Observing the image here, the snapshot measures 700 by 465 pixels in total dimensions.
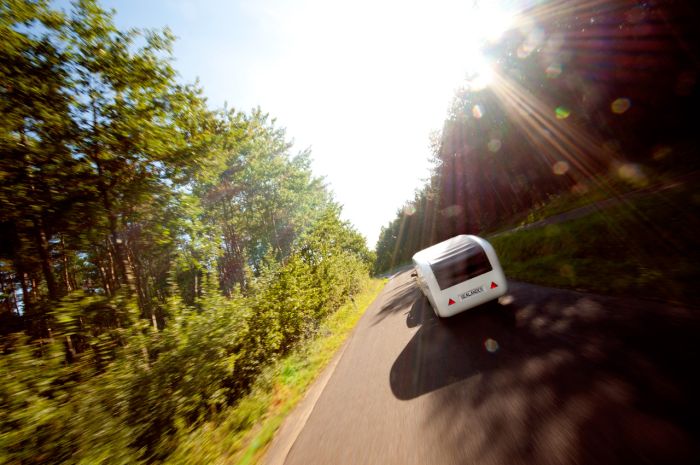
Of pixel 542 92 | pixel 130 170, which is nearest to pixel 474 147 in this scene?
pixel 542 92

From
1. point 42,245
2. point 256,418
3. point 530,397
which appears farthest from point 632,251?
point 42,245

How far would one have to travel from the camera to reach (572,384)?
9.23ft

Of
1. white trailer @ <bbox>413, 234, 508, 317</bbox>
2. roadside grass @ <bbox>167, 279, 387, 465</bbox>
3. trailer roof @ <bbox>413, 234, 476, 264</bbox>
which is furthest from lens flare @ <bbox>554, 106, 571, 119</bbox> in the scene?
roadside grass @ <bbox>167, 279, 387, 465</bbox>

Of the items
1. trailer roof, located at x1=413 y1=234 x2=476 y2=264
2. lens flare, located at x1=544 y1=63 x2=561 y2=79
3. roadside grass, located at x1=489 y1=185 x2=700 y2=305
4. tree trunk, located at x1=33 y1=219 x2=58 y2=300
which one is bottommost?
roadside grass, located at x1=489 y1=185 x2=700 y2=305

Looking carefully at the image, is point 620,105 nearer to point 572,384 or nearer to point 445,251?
point 445,251

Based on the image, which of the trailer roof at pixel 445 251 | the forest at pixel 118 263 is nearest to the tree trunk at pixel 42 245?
the forest at pixel 118 263

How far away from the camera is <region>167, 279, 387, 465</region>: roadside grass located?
384cm

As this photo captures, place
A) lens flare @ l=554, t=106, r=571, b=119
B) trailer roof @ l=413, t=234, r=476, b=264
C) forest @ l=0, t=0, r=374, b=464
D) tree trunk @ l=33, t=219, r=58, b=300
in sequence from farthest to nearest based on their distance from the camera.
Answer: lens flare @ l=554, t=106, r=571, b=119, tree trunk @ l=33, t=219, r=58, b=300, trailer roof @ l=413, t=234, r=476, b=264, forest @ l=0, t=0, r=374, b=464

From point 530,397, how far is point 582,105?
20156 mm

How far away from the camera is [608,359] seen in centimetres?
301

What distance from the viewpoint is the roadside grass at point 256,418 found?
3842mm

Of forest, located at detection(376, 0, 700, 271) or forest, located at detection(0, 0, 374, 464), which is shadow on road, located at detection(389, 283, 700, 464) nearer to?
forest, located at detection(0, 0, 374, 464)

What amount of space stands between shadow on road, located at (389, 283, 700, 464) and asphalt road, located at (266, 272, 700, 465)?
0.01m

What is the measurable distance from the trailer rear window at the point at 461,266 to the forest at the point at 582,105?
8847 mm
